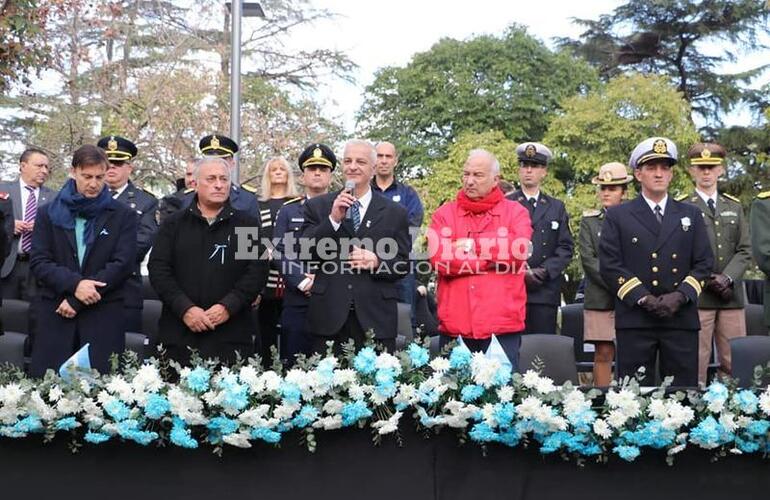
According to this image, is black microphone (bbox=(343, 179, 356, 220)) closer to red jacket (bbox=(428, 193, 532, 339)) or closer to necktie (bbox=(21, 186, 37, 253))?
red jacket (bbox=(428, 193, 532, 339))

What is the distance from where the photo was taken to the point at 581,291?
10.2m

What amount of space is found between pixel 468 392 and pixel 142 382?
4.32ft

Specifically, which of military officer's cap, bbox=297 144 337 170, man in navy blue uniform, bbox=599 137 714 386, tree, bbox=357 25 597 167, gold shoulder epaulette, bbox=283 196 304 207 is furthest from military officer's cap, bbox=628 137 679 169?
tree, bbox=357 25 597 167

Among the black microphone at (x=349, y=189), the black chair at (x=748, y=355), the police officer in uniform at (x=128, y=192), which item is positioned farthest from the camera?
the police officer in uniform at (x=128, y=192)

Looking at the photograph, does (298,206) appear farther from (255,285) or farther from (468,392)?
(468,392)

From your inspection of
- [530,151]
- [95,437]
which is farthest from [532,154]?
[95,437]

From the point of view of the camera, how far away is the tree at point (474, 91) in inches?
1761

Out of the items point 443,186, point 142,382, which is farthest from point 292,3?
point 142,382

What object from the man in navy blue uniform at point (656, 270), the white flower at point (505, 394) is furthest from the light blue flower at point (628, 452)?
the man in navy blue uniform at point (656, 270)

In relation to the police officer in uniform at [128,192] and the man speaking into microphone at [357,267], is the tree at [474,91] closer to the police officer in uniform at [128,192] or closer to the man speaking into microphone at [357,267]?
the police officer in uniform at [128,192]

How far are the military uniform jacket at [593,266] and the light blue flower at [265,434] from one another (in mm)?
4255

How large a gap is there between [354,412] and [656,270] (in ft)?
9.78

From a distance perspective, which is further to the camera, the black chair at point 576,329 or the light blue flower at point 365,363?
the black chair at point 576,329

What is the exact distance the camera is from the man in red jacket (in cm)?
636
